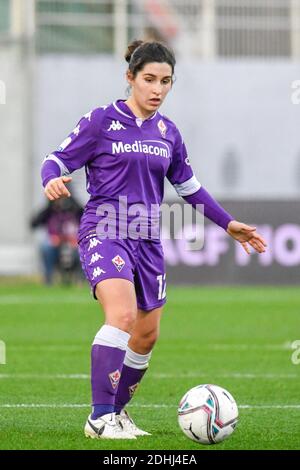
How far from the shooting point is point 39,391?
9.22 meters

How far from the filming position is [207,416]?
6.64 metres

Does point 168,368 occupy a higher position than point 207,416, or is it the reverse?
point 207,416

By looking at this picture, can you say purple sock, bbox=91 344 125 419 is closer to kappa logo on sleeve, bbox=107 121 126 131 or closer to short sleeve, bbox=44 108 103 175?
short sleeve, bbox=44 108 103 175

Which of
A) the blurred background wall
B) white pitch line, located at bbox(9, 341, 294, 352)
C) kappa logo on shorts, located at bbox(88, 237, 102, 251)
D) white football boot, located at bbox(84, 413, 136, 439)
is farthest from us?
the blurred background wall

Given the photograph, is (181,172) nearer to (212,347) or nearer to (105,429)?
(105,429)

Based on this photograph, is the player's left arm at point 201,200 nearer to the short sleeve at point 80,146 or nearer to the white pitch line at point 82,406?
the short sleeve at point 80,146

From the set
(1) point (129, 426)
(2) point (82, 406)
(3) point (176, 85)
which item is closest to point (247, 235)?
(1) point (129, 426)

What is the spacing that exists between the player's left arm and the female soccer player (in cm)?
24

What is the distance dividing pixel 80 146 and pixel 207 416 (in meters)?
1.65

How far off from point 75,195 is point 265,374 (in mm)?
14709

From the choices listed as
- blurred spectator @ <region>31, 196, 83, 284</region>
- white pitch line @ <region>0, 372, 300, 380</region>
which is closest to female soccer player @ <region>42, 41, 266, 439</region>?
white pitch line @ <region>0, 372, 300, 380</region>

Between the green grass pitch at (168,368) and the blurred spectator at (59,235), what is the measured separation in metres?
3.56

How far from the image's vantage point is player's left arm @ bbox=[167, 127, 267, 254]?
7.49 meters
